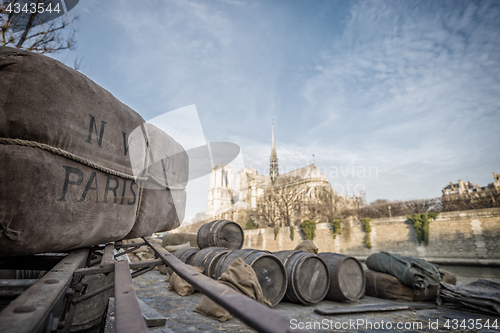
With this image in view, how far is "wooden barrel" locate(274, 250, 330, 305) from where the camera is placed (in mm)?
4840

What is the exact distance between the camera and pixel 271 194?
3425cm

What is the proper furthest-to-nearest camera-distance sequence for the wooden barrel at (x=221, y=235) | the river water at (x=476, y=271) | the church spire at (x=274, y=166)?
1. the church spire at (x=274, y=166)
2. the river water at (x=476, y=271)
3. the wooden barrel at (x=221, y=235)

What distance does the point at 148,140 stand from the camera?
2.44 m

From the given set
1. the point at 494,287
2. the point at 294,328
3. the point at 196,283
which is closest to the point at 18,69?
the point at 196,283

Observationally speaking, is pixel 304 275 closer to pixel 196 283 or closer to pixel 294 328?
pixel 196 283

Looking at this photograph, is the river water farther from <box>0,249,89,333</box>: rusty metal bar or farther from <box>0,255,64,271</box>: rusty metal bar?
<box>0,249,89,333</box>: rusty metal bar

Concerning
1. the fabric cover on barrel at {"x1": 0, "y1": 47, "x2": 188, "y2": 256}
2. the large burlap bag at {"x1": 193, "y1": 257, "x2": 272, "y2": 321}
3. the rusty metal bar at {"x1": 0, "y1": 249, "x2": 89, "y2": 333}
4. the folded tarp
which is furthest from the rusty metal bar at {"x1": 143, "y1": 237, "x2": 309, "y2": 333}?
the folded tarp

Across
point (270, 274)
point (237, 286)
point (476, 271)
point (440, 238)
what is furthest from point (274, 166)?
point (237, 286)

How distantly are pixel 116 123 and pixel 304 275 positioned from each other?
4.59m

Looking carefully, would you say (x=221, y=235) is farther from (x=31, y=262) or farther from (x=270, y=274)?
(x=31, y=262)

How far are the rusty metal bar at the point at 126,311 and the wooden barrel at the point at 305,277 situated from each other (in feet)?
14.2

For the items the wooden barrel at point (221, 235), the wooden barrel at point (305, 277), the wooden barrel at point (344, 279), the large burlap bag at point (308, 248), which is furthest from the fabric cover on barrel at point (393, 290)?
the wooden barrel at point (221, 235)

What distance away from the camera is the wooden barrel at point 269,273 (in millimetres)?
4566

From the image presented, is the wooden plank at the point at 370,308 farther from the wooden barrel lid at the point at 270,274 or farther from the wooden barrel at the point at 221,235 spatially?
the wooden barrel at the point at 221,235
